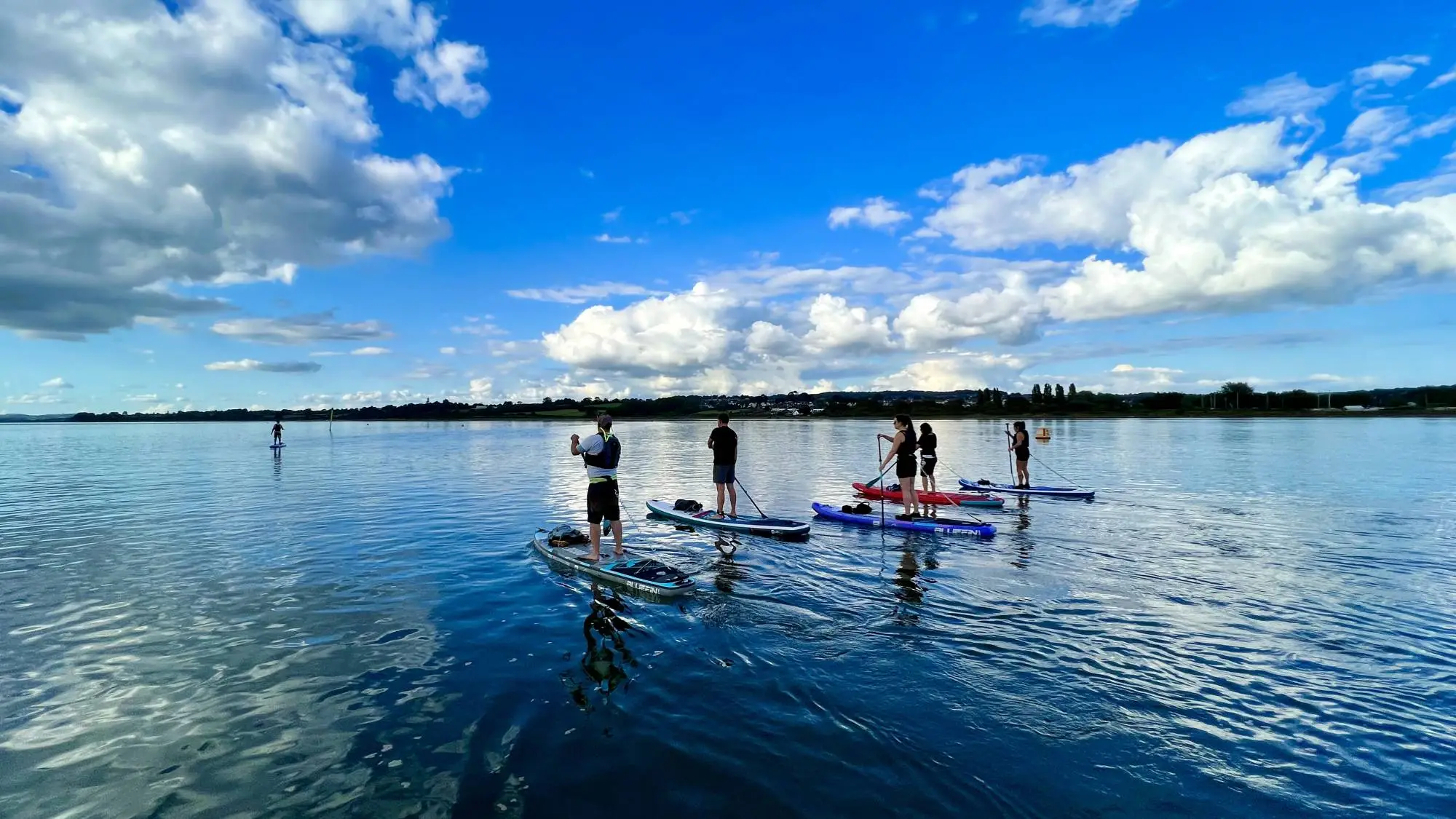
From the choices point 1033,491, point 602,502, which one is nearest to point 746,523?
point 602,502

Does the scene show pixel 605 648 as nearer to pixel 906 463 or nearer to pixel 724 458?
pixel 724 458

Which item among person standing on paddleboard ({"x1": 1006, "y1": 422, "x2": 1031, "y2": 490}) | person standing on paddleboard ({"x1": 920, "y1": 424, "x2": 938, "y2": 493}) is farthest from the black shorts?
person standing on paddleboard ({"x1": 1006, "y1": 422, "x2": 1031, "y2": 490})

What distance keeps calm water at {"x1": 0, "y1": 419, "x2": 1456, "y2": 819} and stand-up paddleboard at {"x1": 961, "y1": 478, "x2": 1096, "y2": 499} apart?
23.8ft

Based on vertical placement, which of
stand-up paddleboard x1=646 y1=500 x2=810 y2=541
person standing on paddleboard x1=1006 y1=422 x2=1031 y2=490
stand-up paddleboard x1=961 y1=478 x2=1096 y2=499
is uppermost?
person standing on paddleboard x1=1006 y1=422 x2=1031 y2=490

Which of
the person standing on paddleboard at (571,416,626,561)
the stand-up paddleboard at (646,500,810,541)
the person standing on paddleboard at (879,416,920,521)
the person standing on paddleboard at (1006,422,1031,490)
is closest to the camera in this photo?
the person standing on paddleboard at (571,416,626,561)

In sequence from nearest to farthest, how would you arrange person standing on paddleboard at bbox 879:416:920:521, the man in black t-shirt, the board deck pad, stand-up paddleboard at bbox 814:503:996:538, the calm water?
1. the calm water
2. the board deck pad
3. stand-up paddleboard at bbox 814:503:996:538
4. person standing on paddleboard at bbox 879:416:920:521
5. the man in black t-shirt

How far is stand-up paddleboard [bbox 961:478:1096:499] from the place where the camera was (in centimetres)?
2650

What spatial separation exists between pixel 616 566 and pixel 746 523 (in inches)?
256

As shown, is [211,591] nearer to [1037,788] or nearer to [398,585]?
[398,585]

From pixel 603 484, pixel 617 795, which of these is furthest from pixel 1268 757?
pixel 603 484

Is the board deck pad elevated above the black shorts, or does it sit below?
below

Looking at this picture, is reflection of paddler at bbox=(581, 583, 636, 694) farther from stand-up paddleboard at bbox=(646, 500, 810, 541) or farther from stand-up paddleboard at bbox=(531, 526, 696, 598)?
stand-up paddleboard at bbox=(646, 500, 810, 541)

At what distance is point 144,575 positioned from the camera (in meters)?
14.2

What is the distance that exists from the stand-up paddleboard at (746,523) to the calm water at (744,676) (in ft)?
2.73
